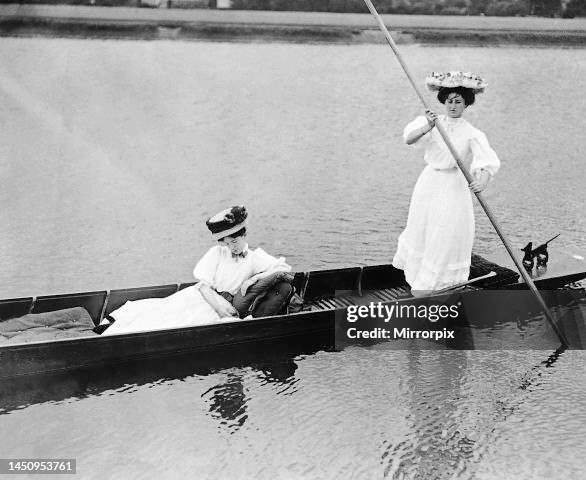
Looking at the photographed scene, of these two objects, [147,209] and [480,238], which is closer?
[480,238]

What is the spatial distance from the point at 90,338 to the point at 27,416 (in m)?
0.75

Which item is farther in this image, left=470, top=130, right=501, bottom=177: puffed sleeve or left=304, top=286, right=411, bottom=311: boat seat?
left=304, top=286, right=411, bottom=311: boat seat

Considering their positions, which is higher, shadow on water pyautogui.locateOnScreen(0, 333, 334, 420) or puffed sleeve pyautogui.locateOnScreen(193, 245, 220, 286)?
puffed sleeve pyautogui.locateOnScreen(193, 245, 220, 286)

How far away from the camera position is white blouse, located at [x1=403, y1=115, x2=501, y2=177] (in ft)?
20.7

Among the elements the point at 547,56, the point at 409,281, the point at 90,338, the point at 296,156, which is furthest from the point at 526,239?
the point at 547,56

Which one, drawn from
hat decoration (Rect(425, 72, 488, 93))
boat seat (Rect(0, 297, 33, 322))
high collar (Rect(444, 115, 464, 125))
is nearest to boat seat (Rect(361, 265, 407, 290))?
high collar (Rect(444, 115, 464, 125))

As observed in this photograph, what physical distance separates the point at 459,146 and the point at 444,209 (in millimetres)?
562

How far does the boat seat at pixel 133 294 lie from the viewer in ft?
21.8

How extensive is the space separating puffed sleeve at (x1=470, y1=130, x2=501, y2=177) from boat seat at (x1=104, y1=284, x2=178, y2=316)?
280cm

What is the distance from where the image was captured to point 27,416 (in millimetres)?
5855

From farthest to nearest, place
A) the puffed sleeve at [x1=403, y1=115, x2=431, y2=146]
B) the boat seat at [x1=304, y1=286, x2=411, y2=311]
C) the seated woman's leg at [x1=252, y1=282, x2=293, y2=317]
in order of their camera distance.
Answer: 1. the boat seat at [x1=304, y1=286, x2=411, y2=311]
2. the seated woman's leg at [x1=252, y1=282, x2=293, y2=317]
3. the puffed sleeve at [x1=403, y1=115, x2=431, y2=146]

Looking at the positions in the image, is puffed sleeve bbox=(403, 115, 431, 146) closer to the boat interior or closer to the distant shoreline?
the boat interior

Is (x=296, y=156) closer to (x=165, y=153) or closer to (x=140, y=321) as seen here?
(x=165, y=153)

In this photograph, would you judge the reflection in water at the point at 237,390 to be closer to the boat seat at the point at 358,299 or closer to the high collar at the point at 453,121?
the boat seat at the point at 358,299
